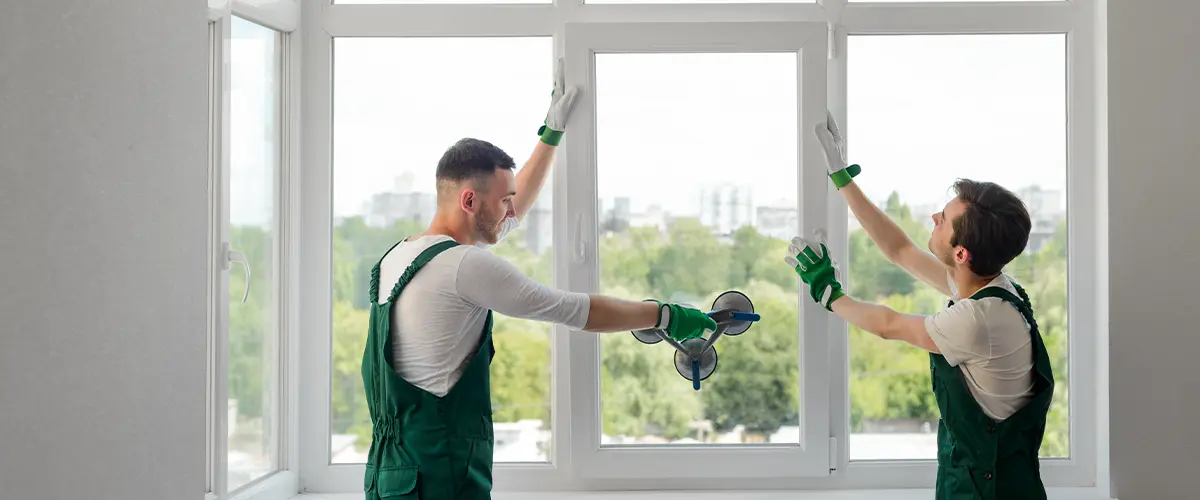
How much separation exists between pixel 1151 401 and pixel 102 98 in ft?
8.08

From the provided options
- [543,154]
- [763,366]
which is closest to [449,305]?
[543,154]

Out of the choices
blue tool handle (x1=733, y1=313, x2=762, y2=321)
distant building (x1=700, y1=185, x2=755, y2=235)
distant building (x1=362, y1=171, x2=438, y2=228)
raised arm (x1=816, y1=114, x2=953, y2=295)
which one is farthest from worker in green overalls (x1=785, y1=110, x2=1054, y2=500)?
distant building (x1=362, y1=171, x2=438, y2=228)

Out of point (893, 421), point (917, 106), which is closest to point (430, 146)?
point (917, 106)

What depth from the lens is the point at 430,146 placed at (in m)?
2.42

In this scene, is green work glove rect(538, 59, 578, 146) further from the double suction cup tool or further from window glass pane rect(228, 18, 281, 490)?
window glass pane rect(228, 18, 281, 490)

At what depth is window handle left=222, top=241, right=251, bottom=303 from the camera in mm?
2023

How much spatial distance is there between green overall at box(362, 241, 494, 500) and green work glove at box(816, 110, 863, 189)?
3.37ft

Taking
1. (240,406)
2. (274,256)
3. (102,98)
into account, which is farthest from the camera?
(274,256)

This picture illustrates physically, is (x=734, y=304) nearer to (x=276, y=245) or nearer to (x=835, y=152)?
(x=835, y=152)

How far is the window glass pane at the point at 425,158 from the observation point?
2.41m

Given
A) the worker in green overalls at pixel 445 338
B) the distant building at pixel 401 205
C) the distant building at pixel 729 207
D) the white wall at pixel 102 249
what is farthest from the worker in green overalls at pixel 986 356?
the white wall at pixel 102 249

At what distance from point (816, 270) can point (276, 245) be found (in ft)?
4.76

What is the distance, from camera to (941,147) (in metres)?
2.39

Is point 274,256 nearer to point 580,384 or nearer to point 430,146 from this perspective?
point 430,146
